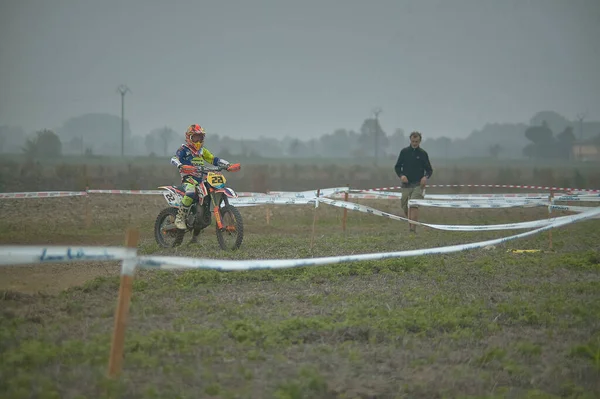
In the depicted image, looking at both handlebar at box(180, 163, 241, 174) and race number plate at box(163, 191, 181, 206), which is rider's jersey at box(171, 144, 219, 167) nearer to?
handlebar at box(180, 163, 241, 174)

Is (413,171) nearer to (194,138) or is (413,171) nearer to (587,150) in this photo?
(194,138)

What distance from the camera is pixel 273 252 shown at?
13.4 metres

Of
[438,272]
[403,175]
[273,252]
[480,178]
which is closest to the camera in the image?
[438,272]

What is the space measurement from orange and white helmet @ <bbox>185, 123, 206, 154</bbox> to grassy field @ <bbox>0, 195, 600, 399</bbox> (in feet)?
7.37

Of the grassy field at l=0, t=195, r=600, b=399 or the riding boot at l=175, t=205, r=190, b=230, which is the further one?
the riding boot at l=175, t=205, r=190, b=230

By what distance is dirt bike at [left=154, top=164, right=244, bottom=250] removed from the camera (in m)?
13.8

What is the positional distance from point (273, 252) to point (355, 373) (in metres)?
7.34

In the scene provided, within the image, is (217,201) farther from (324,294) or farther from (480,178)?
(480,178)

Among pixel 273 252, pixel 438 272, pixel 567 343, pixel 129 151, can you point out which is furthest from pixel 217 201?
pixel 129 151

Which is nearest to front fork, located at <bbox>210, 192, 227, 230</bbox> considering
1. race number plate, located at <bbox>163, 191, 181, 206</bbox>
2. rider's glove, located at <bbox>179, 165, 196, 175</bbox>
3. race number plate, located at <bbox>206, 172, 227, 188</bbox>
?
race number plate, located at <bbox>206, 172, 227, 188</bbox>

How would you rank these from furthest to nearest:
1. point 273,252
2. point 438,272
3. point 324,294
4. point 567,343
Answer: point 273,252, point 438,272, point 324,294, point 567,343

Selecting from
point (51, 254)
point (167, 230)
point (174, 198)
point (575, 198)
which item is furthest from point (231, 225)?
point (51, 254)

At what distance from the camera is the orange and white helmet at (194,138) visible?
1419cm

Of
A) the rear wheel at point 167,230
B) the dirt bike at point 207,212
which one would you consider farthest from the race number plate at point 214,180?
the rear wheel at point 167,230
